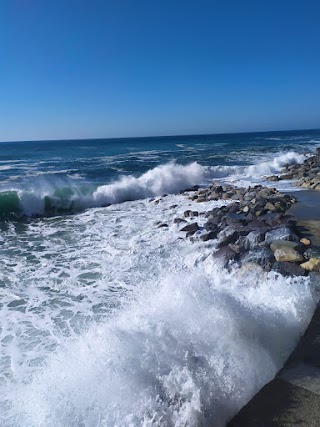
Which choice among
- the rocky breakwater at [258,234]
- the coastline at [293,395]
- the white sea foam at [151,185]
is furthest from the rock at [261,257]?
the white sea foam at [151,185]

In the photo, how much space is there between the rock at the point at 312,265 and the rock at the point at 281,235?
126 centimetres

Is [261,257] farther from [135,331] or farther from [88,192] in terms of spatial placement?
[88,192]

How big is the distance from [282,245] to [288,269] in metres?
1.01

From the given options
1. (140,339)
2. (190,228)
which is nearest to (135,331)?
(140,339)

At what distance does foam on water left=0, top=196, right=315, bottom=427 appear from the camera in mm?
2996

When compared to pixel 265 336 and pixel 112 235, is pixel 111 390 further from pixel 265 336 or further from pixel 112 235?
pixel 112 235

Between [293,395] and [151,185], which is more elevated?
[151,185]

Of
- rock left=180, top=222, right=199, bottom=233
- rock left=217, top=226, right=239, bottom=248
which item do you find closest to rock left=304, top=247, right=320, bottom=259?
rock left=217, top=226, right=239, bottom=248

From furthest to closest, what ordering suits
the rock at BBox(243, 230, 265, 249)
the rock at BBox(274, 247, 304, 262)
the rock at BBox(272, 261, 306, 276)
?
the rock at BBox(243, 230, 265, 249) → the rock at BBox(274, 247, 304, 262) → the rock at BBox(272, 261, 306, 276)

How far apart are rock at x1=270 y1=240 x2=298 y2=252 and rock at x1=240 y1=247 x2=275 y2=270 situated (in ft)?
0.55

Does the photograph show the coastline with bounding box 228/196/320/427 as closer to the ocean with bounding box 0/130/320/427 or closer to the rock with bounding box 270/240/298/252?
the ocean with bounding box 0/130/320/427

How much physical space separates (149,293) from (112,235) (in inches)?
170

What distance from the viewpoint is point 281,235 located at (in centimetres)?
729

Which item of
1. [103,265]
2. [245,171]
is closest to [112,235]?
[103,265]
